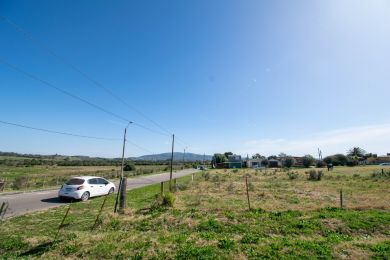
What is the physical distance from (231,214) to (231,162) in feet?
353

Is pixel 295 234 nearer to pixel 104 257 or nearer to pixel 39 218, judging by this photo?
pixel 104 257

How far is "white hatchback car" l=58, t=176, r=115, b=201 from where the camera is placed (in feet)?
52.8

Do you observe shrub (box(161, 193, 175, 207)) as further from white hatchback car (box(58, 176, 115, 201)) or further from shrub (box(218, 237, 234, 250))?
white hatchback car (box(58, 176, 115, 201))

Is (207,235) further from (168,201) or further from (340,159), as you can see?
(340,159)

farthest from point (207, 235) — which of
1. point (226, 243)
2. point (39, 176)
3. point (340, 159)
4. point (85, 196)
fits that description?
point (340, 159)

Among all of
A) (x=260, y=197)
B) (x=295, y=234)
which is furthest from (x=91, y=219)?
(x=260, y=197)

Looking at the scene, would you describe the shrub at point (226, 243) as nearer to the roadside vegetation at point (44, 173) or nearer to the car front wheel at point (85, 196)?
the car front wheel at point (85, 196)

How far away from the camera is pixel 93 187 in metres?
17.6

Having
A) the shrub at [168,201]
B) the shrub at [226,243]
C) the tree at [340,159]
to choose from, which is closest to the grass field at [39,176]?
the shrub at [168,201]

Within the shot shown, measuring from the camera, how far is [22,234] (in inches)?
337

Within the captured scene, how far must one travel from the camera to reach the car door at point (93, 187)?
1724 centimetres

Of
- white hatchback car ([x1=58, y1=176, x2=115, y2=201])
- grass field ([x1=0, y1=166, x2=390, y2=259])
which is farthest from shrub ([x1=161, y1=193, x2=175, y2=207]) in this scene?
white hatchback car ([x1=58, y1=176, x2=115, y2=201])

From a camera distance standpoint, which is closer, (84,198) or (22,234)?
(22,234)

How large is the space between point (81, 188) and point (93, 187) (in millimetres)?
1275
